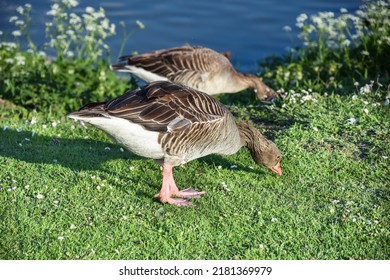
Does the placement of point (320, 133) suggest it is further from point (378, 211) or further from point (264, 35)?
point (264, 35)

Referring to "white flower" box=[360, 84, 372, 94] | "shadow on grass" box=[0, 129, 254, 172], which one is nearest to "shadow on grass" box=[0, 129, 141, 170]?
"shadow on grass" box=[0, 129, 254, 172]

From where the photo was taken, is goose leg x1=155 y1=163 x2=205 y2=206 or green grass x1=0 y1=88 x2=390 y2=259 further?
goose leg x1=155 y1=163 x2=205 y2=206

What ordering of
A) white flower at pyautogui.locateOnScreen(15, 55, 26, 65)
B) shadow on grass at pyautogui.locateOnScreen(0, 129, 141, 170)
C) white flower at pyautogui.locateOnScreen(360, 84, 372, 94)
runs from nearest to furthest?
shadow on grass at pyautogui.locateOnScreen(0, 129, 141, 170)
white flower at pyautogui.locateOnScreen(360, 84, 372, 94)
white flower at pyautogui.locateOnScreen(15, 55, 26, 65)

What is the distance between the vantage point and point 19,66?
35.6ft

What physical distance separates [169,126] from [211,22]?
8.62 m

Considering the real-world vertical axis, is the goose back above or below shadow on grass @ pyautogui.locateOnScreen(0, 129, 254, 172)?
above

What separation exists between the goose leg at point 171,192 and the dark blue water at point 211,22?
21.2ft

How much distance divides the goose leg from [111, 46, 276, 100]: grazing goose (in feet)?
10.1

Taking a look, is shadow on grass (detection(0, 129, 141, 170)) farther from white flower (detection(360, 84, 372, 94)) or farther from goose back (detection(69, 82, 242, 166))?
white flower (detection(360, 84, 372, 94))

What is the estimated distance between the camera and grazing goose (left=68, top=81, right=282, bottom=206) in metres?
6.68

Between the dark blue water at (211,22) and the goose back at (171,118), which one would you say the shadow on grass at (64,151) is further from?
the dark blue water at (211,22)

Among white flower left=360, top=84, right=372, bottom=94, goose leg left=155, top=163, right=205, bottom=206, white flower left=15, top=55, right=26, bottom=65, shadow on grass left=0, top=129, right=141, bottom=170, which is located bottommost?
shadow on grass left=0, top=129, right=141, bottom=170

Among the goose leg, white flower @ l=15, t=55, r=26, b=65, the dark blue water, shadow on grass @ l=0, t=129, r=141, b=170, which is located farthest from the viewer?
the dark blue water

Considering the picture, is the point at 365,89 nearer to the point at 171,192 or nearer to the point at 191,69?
the point at 191,69
